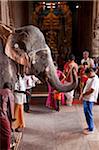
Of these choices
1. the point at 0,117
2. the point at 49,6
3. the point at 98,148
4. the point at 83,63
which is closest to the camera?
the point at 0,117

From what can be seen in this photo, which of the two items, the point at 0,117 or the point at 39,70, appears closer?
the point at 39,70

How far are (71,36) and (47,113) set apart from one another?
9197 mm

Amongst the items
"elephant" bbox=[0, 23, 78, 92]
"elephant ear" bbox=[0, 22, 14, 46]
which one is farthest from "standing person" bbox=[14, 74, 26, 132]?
"elephant ear" bbox=[0, 22, 14, 46]

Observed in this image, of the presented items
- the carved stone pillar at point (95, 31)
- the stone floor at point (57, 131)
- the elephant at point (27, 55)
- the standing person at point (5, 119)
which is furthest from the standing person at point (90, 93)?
the carved stone pillar at point (95, 31)

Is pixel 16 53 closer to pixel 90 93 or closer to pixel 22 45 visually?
pixel 22 45

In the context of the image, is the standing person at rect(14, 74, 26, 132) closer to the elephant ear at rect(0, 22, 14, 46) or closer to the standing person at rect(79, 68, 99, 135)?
the standing person at rect(79, 68, 99, 135)

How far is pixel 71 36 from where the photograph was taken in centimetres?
1706

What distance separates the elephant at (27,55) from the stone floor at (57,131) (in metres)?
2.56

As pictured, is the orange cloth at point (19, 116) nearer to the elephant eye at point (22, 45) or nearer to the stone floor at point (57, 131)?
the stone floor at point (57, 131)

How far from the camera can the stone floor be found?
618 centimetres

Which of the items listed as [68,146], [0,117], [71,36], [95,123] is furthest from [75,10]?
[0,117]

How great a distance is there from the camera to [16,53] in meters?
3.68

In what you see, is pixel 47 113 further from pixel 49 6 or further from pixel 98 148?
pixel 49 6

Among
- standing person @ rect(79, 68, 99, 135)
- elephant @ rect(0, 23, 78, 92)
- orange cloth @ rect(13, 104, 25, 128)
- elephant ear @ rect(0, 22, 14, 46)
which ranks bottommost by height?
orange cloth @ rect(13, 104, 25, 128)
